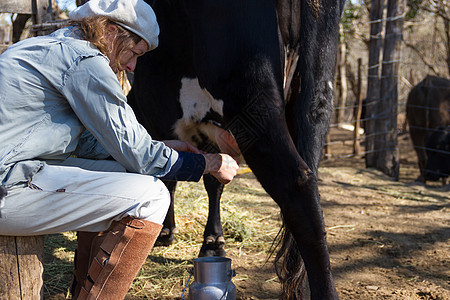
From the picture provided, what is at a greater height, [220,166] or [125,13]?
[125,13]

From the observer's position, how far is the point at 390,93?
7.76 metres

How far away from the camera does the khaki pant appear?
→ 1.88 meters

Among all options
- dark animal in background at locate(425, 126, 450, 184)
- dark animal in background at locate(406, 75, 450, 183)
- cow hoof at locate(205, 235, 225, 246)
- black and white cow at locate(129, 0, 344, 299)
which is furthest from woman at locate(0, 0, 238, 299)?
dark animal in background at locate(406, 75, 450, 183)

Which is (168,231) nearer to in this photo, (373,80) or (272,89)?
(272,89)

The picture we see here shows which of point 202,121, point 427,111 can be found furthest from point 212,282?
point 427,111

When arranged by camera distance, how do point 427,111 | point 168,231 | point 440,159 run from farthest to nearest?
point 427,111 → point 440,159 → point 168,231

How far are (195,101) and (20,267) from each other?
1387mm

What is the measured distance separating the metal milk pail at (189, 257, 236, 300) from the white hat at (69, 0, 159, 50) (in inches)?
43.8

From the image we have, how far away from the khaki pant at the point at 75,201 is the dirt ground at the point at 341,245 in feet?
2.70

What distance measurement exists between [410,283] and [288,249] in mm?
1087

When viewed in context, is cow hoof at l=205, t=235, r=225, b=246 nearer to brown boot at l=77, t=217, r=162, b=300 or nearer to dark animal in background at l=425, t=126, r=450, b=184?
brown boot at l=77, t=217, r=162, b=300

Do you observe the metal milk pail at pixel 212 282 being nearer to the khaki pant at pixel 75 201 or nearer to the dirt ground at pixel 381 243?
the khaki pant at pixel 75 201

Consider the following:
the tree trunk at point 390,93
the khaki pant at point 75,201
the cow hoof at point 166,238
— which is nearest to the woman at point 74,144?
the khaki pant at point 75,201

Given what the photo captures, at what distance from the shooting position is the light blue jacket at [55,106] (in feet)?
6.15
